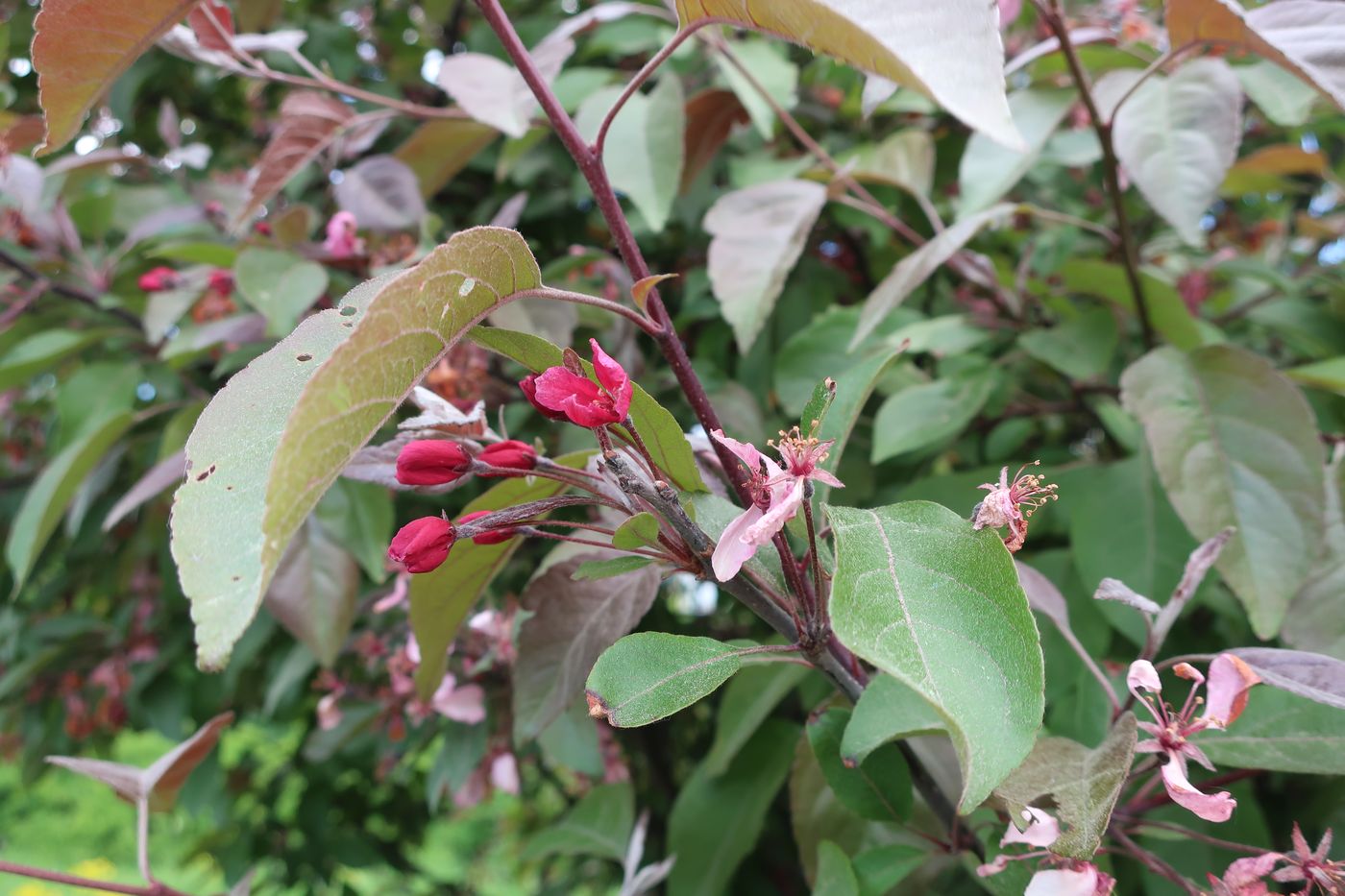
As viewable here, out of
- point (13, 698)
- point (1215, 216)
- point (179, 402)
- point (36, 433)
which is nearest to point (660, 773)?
point (179, 402)

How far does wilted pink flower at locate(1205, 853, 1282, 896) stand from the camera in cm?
47

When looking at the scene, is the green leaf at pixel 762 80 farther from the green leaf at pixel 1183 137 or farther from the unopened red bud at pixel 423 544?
the unopened red bud at pixel 423 544

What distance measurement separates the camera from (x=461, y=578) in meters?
0.60

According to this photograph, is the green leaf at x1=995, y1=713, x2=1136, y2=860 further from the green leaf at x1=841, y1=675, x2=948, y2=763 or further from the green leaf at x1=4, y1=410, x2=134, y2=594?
the green leaf at x1=4, y1=410, x2=134, y2=594

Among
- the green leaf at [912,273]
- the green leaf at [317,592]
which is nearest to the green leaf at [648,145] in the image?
the green leaf at [912,273]

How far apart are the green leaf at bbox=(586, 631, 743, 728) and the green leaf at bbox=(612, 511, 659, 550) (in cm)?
5

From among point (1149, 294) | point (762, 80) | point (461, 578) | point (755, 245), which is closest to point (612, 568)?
point (461, 578)

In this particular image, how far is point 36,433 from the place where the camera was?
2.19 metres

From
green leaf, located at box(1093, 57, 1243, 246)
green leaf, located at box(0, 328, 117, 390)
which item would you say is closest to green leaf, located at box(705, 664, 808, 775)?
green leaf, located at box(1093, 57, 1243, 246)

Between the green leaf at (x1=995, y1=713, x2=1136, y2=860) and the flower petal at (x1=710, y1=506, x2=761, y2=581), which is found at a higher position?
the flower petal at (x1=710, y1=506, x2=761, y2=581)

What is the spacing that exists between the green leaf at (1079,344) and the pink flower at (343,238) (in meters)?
0.76

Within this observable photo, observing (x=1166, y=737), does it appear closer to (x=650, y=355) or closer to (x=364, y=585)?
(x=650, y=355)

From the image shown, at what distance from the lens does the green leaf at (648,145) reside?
0.97 metres

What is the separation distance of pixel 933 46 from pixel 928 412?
1.97 ft
